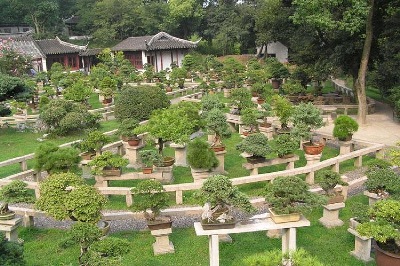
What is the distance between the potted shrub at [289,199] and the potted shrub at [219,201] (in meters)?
0.42

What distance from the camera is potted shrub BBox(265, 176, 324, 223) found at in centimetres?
661

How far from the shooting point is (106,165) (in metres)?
10.4

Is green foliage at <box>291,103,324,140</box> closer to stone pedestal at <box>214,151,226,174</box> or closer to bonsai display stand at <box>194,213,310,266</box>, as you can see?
stone pedestal at <box>214,151,226,174</box>

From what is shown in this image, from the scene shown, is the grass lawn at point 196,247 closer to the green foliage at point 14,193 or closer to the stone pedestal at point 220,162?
the green foliage at point 14,193

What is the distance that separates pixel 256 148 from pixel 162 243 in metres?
3.82

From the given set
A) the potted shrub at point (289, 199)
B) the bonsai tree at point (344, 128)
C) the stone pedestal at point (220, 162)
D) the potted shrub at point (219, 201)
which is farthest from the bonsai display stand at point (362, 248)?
the bonsai tree at point (344, 128)

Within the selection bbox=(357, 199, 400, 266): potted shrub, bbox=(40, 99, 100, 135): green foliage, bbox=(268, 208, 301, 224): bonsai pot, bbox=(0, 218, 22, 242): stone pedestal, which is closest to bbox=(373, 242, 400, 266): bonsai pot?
bbox=(357, 199, 400, 266): potted shrub

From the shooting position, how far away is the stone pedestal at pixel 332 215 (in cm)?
838

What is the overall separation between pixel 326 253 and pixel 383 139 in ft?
25.2

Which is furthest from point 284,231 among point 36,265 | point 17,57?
point 17,57

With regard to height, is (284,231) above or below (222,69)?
below

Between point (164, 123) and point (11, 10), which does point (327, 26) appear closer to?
point (164, 123)

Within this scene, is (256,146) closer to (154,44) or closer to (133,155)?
(133,155)

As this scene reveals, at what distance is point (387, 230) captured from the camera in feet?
21.0
